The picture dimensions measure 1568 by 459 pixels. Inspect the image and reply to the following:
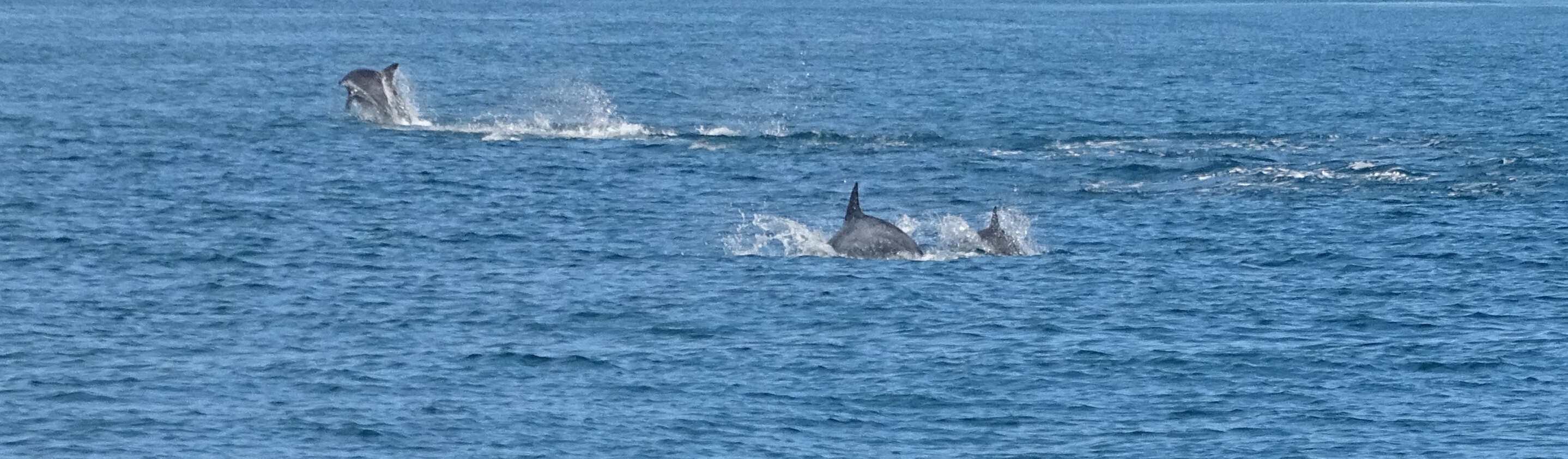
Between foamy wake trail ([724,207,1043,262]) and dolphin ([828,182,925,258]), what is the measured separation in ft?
0.97

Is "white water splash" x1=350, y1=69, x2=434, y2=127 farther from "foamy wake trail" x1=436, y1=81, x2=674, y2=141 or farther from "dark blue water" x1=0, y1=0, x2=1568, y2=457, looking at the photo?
"foamy wake trail" x1=436, y1=81, x2=674, y2=141

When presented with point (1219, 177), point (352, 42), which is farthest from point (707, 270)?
point (352, 42)

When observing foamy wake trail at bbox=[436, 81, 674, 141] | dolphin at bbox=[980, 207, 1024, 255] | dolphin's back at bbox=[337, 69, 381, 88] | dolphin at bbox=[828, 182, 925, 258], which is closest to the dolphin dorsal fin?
dolphin at bbox=[828, 182, 925, 258]

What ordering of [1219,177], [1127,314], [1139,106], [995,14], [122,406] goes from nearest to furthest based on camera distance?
[122,406]
[1127,314]
[1219,177]
[1139,106]
[995,14]

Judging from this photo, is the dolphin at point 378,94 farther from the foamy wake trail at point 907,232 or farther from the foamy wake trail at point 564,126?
the foamy wake trail at point 907,232

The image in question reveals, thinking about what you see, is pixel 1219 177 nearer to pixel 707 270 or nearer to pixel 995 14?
pixel 707 270

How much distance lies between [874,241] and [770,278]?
3.10 meters

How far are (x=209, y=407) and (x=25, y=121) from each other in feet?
137

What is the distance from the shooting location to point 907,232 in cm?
4675

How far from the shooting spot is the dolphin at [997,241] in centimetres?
4388

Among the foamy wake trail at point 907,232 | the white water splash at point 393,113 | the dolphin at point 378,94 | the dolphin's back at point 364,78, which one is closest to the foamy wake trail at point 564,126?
the white water splash at point 393,113

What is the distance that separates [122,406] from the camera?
100 ft

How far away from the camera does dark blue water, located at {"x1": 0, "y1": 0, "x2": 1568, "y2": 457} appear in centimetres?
3022

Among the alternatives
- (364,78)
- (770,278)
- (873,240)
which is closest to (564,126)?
(364,78)
